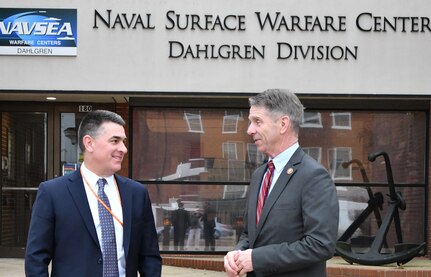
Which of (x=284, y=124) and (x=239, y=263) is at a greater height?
(x=284, y=124)

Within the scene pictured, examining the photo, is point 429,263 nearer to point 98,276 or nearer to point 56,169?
point 56,169

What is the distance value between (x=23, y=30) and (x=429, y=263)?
23.4 ft

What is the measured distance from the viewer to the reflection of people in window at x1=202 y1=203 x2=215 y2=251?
11164 mm

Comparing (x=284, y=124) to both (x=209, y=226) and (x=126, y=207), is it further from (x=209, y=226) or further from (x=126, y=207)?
(x=209, y=226)

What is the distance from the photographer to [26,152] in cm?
1144

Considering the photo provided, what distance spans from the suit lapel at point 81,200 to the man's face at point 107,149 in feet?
0.43

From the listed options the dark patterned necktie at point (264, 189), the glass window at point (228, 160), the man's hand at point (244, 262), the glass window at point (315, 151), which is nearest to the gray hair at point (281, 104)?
the dark patterned necktie at point (264, 189)

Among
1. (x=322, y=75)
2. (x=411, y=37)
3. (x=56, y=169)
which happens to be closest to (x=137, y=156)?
(x=56, y=169)

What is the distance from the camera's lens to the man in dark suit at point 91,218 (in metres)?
3.65

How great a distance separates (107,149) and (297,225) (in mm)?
1129

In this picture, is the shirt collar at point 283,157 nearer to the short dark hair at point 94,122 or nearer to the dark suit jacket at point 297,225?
the dark suit jacket at point 297,225

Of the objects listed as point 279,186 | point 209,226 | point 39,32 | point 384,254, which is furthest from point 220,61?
point 279,186

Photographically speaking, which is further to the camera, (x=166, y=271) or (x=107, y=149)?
(x=166, y=271)

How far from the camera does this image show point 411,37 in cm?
1068
